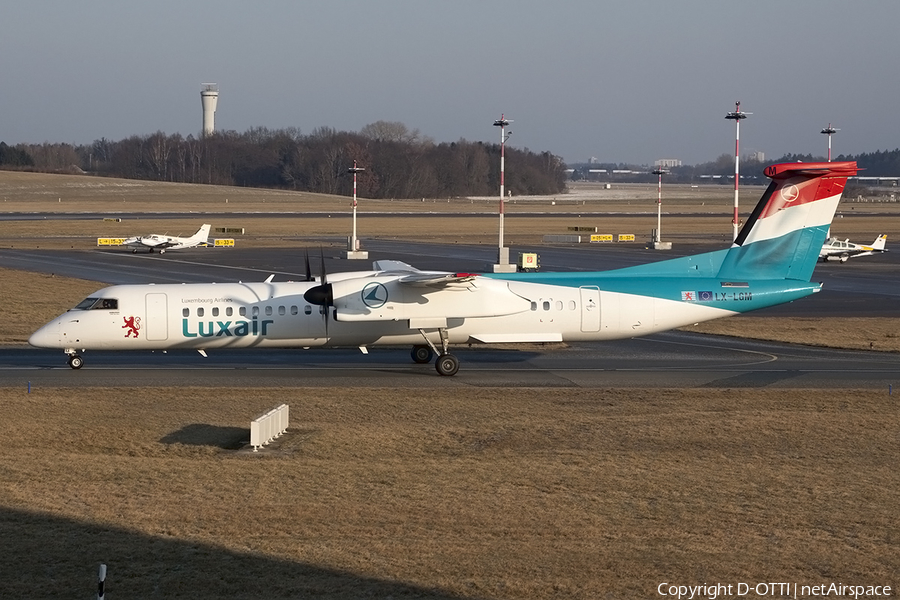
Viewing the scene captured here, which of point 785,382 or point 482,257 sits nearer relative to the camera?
point 785,382

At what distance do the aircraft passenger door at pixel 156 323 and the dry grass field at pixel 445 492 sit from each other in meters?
2.78

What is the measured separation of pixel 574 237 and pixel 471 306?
5537cm

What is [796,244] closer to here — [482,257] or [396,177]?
[482,257]

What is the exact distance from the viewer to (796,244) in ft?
91.0

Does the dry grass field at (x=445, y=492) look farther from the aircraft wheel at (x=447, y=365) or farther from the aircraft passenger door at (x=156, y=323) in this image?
the aircraft passenger door at (x=156, y=323)

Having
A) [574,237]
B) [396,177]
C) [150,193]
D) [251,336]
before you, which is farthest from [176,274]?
[396,177]

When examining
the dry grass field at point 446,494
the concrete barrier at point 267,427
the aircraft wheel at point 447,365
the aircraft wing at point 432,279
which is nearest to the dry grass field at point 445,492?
the dry grass field at point 446,494

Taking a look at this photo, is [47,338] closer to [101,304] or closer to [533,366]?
[101,304]

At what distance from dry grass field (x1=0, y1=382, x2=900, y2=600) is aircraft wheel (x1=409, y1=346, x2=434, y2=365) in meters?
4.69

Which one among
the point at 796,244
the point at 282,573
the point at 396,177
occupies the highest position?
the point at 396,177

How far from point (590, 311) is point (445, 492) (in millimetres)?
12270

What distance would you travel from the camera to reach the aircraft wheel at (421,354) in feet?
96.2

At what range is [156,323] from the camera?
27.3 meters

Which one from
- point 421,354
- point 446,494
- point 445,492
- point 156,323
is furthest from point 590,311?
point 446,494
